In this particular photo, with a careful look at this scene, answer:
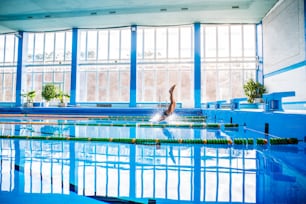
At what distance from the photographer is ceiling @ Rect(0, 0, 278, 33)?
940 centimetres

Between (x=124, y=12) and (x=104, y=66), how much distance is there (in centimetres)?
513

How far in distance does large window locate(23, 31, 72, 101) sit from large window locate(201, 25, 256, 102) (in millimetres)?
9010

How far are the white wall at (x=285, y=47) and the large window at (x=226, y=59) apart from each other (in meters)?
2.09

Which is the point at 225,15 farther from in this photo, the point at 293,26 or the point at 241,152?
the point at 241,152

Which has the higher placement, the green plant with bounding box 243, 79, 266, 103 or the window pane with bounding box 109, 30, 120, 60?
the window pane with bounding box 109, 30, 120, 60

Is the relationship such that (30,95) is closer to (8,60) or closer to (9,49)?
(8,60)

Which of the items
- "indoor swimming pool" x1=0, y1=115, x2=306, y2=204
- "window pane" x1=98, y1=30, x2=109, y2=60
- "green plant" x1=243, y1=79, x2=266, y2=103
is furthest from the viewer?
"window pane" x1=98, y1=30, x2=109, y2=60

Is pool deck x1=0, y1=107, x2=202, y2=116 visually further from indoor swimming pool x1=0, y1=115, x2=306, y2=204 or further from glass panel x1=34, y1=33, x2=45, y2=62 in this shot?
indoor swimming pool x1=0, y1=115, x2=306, y2=204

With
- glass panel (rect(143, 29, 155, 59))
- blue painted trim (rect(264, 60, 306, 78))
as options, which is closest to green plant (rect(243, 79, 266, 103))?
blue painted trim (rect(264, 60, 306, 78))

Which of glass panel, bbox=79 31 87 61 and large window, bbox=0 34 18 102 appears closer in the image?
glass panel, bbox=79 31 87 61

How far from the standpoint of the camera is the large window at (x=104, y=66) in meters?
14.2

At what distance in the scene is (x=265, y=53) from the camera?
10.7 m

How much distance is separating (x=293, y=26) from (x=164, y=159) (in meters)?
8.10

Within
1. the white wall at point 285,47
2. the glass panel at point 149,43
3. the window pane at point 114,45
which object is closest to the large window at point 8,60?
the window pane at point 114,45
